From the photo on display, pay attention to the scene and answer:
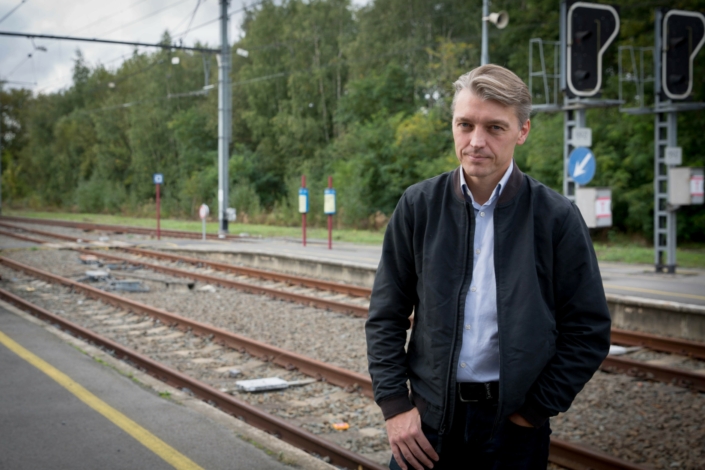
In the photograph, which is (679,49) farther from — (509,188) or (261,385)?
(509,188)

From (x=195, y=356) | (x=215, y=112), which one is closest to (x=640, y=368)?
(x=195, y=356)

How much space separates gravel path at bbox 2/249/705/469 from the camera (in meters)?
5.59

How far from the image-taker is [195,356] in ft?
29.2

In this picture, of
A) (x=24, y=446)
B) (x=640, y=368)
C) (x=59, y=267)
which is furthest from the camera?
(x=59, y=267)

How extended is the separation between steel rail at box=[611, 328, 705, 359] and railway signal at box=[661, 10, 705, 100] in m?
7.65

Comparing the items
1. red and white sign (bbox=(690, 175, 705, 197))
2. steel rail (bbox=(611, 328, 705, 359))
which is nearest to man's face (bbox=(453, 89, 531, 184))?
steel rail (bbox=(611, 328, 705, 359))

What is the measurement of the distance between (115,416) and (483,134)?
4.74 meters

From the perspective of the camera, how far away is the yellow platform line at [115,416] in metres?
5.03

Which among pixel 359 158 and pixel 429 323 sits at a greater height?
pixel 359 158

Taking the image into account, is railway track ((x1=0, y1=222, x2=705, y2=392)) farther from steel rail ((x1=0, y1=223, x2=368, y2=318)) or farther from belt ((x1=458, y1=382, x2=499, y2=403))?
belt ((x1=458, y1=382, x2=499, y2=403))

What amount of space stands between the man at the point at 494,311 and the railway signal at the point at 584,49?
452 inches

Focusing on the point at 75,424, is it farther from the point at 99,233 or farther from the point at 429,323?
the point at 99,233

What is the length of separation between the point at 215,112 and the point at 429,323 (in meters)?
51.7

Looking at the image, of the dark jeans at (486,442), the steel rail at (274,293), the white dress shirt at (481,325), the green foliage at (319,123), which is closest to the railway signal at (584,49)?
the green foliage at (319,123)
